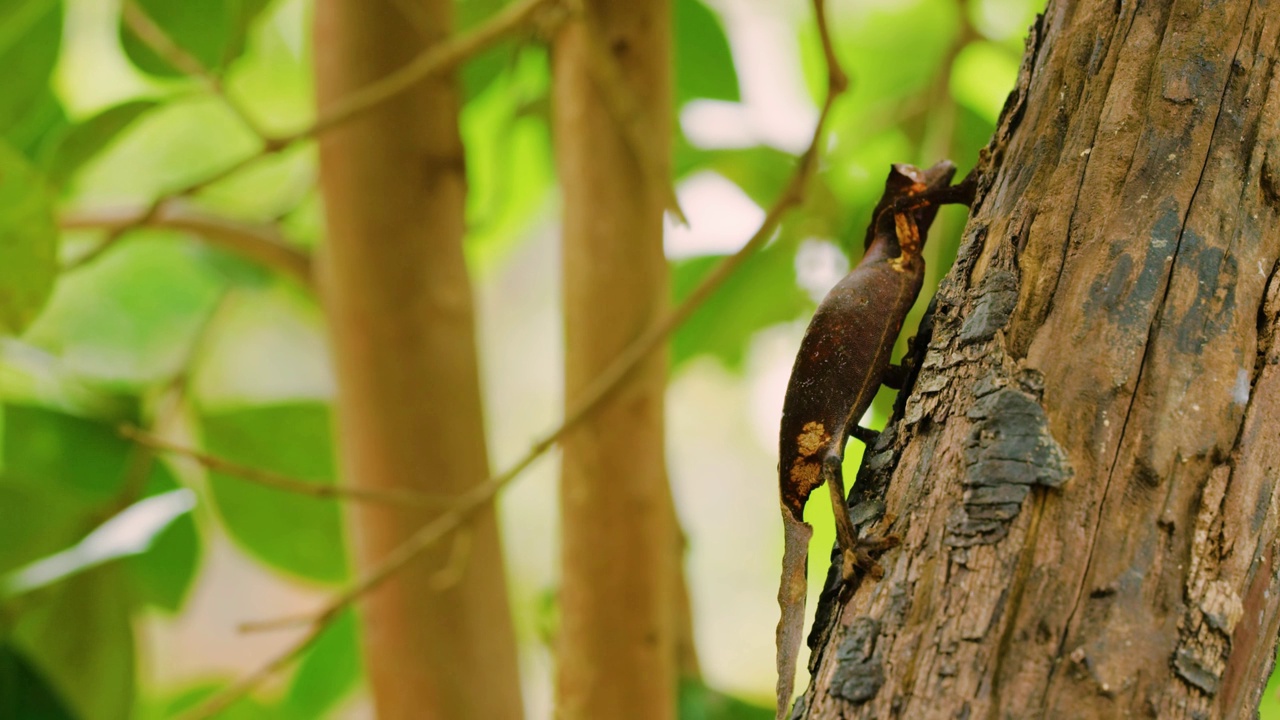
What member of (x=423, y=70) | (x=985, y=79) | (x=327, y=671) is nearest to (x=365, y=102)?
(x=423, y=70)

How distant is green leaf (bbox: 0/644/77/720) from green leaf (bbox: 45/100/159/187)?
1.21 ft

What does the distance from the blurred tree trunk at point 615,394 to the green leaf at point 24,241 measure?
0.34 metres

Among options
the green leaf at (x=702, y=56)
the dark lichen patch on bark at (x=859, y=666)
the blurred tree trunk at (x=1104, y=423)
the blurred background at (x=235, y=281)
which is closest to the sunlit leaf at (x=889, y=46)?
Answer: the blurred background at (x=235, y=281)

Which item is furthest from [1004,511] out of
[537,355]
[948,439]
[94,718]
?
[537,355]

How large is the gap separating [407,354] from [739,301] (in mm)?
324

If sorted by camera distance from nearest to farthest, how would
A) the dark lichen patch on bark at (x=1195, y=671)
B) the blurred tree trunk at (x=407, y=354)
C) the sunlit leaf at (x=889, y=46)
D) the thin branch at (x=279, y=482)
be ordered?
the dark lichen patch on bark at (x=1195, y=671) → the thin branch at (x=279, y=482) → the blurred tree trunk at (x=407, y=354) → the sunlit leaf at (x=889, y=46)

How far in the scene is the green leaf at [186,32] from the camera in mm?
896

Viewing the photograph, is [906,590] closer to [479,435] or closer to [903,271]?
[903,271]

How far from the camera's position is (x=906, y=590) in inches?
14.0

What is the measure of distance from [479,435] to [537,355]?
111 centimetres

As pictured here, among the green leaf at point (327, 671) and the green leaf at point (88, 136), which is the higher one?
the green leaf at point (88, 136)

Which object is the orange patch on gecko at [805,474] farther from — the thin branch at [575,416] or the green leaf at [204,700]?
the green leaf at [204,700]

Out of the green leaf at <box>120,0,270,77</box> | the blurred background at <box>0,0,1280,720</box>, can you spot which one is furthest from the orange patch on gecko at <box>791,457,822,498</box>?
the green leaf at <box>120,0,270,77</box>

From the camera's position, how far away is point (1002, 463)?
1.17 feet
